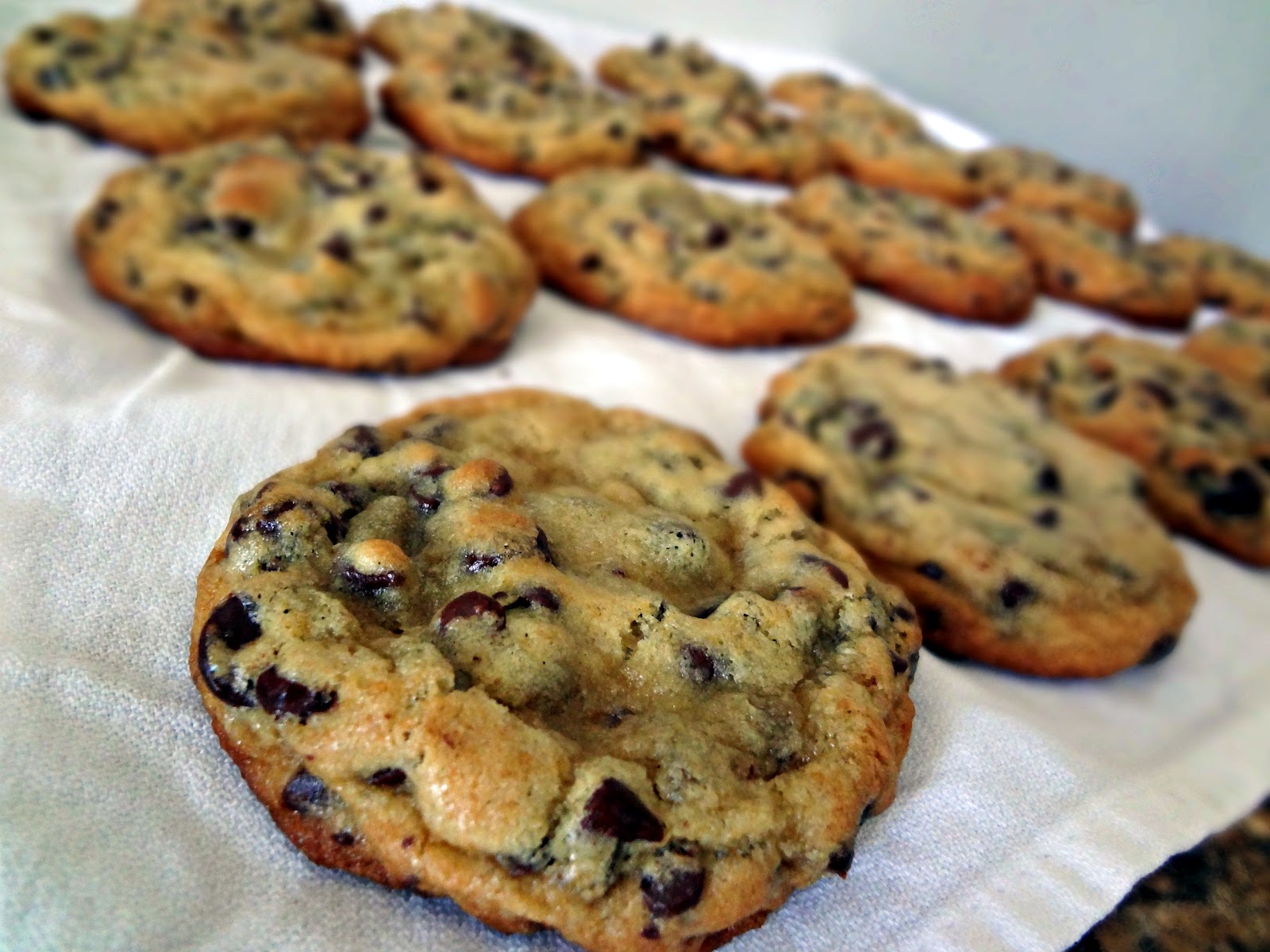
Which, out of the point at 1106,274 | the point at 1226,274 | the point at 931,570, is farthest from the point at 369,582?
the point at 1226,274

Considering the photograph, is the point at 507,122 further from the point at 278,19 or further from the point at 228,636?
the point at 228,636

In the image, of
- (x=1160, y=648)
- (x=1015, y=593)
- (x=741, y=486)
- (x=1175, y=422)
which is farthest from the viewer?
(x=1175, y=422)

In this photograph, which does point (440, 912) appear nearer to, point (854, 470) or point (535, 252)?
point (854, 470)

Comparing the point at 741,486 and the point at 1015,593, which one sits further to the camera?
the point at 1015,593

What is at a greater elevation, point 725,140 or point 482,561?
point 482,561

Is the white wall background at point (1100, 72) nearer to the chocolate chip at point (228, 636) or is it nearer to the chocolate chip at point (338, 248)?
the chocolate chip at point (338, 248)

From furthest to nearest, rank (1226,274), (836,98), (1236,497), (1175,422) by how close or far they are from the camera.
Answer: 1. (836,98)
2. (1226,274)
3. (1175,422)
4. (1236,497)

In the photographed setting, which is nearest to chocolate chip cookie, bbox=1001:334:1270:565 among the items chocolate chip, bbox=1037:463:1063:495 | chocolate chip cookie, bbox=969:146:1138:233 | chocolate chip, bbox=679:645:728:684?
chocolate chip, bbox=1037:463:1063:495

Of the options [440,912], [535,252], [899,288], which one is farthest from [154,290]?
[899,288]

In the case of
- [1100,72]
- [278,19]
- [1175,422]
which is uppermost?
[1100,72]
